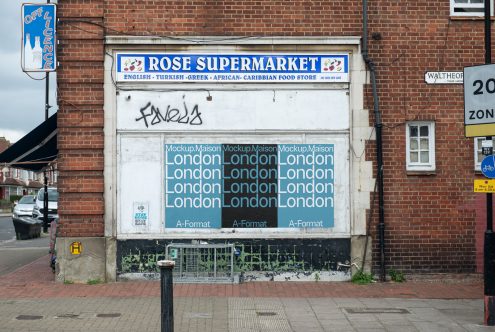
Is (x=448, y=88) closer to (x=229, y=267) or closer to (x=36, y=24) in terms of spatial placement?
(x=229, y=267)

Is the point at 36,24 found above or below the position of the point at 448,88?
above

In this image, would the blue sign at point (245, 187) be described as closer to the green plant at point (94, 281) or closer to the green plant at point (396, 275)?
A: the green plant at point (396, 275)

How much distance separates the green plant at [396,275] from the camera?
477 inches

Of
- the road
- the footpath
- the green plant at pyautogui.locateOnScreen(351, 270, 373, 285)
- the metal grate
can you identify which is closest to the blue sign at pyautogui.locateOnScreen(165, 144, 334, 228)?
the metal grate

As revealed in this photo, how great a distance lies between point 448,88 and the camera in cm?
1241

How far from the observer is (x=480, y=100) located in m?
9.18

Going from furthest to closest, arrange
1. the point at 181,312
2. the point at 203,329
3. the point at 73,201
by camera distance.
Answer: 1. the point at 73,201
2. the point at 181,312
3. the point at 203,329

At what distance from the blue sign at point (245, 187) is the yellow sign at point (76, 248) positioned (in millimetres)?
1655

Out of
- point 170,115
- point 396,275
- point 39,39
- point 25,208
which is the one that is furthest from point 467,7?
point 25,208

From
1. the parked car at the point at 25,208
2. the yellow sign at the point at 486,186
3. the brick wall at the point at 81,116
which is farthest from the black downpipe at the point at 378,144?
the parked car at the point at 25,208

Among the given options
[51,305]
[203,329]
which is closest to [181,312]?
[203,329]

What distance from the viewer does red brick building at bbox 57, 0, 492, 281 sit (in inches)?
478

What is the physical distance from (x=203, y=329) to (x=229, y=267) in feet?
11.3

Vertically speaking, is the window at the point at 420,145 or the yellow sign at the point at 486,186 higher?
the window at the point at 420,145
